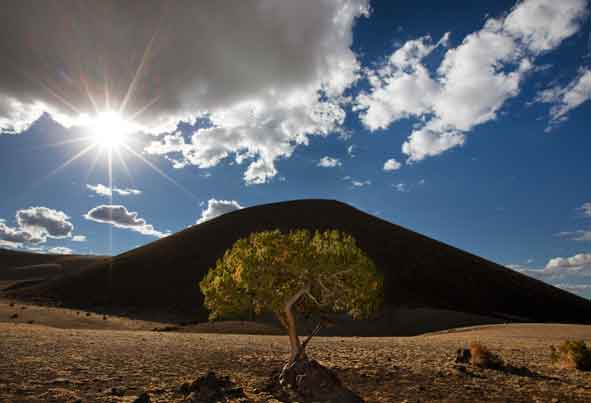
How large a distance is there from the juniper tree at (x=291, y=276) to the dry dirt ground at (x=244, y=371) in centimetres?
300

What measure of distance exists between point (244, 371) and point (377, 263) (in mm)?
69706

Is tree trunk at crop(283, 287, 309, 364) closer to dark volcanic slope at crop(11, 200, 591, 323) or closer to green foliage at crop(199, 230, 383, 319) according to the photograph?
green foliage at crop(199, 230, 383, 319)

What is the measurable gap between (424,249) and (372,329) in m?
52.7

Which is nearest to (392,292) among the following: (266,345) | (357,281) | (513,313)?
(513,313)

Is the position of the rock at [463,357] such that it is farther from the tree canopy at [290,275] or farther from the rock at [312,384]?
the rock at [312,384]

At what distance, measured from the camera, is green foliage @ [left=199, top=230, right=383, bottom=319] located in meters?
16.4

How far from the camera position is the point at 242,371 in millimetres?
18172

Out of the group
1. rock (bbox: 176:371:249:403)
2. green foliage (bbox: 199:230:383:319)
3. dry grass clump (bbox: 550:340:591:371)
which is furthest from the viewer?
dry grass clump (bbox: 550:340:591:371)

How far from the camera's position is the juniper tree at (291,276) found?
53.7 ft

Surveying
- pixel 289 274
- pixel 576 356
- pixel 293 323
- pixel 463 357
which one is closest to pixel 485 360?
pixel 463 357

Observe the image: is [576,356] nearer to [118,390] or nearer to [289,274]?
[289,274]

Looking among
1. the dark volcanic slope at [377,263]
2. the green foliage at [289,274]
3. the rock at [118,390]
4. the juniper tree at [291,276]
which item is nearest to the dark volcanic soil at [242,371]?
the rock at [118,390]

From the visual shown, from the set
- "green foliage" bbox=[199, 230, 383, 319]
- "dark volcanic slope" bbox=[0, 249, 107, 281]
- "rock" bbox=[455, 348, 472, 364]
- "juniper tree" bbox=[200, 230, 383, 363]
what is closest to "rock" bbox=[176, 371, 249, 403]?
"juniper tree" bbox=[200, 230, 383, 363]

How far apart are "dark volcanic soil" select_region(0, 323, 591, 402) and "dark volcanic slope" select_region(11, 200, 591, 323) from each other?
4702 centimetres
